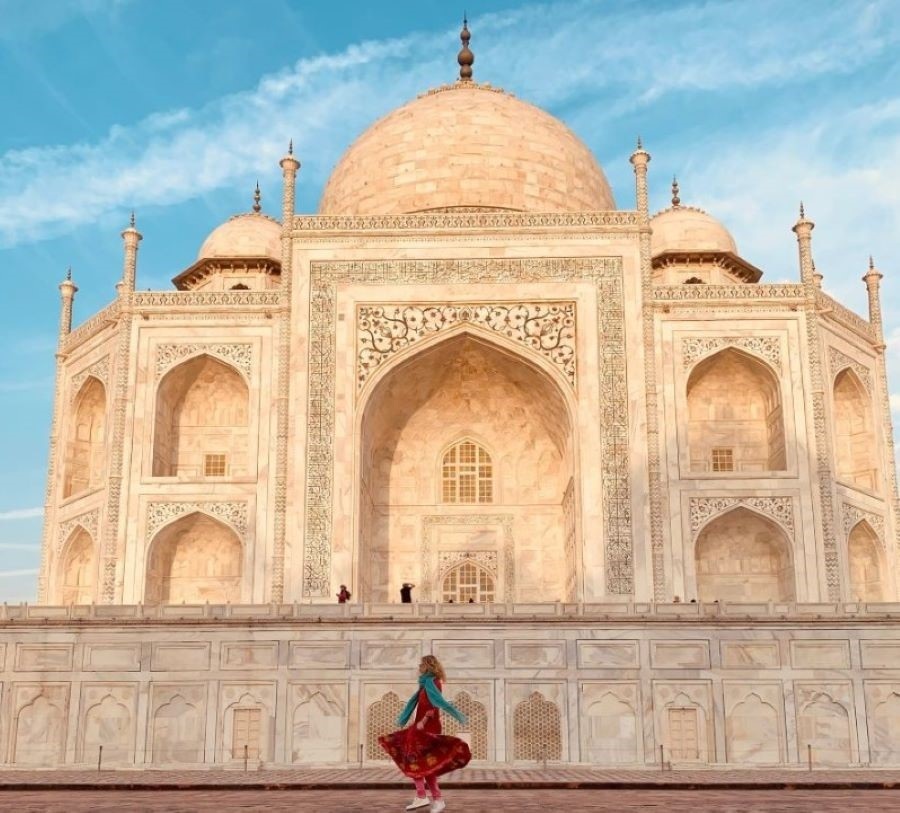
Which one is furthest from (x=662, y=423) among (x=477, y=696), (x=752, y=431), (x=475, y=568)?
(x=477, y=696)

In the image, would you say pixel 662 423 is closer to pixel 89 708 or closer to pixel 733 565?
pixel 733 565

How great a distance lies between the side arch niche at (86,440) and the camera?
22.7 meters

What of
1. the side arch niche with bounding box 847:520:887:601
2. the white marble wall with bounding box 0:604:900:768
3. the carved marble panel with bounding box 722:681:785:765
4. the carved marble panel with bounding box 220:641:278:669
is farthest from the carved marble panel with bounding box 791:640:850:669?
the side arch niche with bounding box 847:520:887:601

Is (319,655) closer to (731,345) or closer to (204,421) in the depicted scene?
(204,421)

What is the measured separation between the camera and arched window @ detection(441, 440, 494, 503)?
22.5m

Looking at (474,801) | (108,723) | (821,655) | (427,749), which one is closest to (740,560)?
(821,655)

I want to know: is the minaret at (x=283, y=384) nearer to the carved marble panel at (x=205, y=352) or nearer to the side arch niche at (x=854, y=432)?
the carved marble panel at (x=205, y=352)

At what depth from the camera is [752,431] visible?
71.2 ft

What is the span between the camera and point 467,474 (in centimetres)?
2267

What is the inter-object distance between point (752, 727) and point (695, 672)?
913 mm

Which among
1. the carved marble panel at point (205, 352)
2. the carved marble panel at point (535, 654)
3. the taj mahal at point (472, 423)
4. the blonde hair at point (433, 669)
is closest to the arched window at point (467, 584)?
the taj mahal at point (472, 423)

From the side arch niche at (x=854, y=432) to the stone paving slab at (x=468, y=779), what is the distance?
9445 mm

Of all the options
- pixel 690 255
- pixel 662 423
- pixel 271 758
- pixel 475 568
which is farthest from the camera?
pixel 690 255

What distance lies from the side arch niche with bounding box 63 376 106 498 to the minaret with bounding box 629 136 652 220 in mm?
10435
